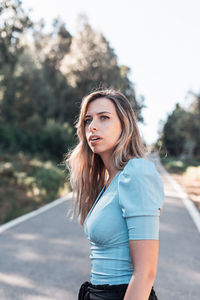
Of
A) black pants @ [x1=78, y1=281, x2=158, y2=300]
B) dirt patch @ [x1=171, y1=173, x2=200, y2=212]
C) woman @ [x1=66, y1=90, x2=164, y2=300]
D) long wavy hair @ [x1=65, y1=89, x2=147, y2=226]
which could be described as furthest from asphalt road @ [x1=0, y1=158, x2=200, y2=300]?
dirt patch @ [x1=171, y1=173, x2=200, y2=212]

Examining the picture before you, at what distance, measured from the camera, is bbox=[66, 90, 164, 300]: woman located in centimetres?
147

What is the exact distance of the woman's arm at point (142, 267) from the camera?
146 cm

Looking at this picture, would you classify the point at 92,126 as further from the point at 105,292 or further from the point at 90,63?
the point at 90,63

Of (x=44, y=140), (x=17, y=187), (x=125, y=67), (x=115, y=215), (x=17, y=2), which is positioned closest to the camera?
(x=115, y=215)

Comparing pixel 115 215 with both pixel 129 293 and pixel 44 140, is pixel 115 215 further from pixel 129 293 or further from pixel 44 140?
pixel 44 140

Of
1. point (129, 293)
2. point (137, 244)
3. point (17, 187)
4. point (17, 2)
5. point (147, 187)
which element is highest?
point (17, 2)

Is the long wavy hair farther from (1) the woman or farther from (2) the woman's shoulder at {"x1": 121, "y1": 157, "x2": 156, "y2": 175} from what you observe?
(2) the woman's shoulder at {"x1": 121, "y1": 157, "x2": 156, "y2": 175}

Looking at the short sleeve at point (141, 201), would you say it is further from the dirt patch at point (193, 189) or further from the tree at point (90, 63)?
the tree at point (90, 63)

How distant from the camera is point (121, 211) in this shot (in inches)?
62.2

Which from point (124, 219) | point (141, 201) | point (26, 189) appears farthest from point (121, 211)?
point (26, 189)

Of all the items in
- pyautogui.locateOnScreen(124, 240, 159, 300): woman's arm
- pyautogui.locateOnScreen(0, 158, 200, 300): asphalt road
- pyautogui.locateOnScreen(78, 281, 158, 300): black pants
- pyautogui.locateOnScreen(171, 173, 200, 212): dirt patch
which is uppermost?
pyautogui.locateOnScreen(124, 240, 159, 300): woman's arm

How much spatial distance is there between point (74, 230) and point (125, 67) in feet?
131

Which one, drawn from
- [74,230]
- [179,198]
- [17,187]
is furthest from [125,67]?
[74,230]

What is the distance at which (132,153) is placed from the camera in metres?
1.86
